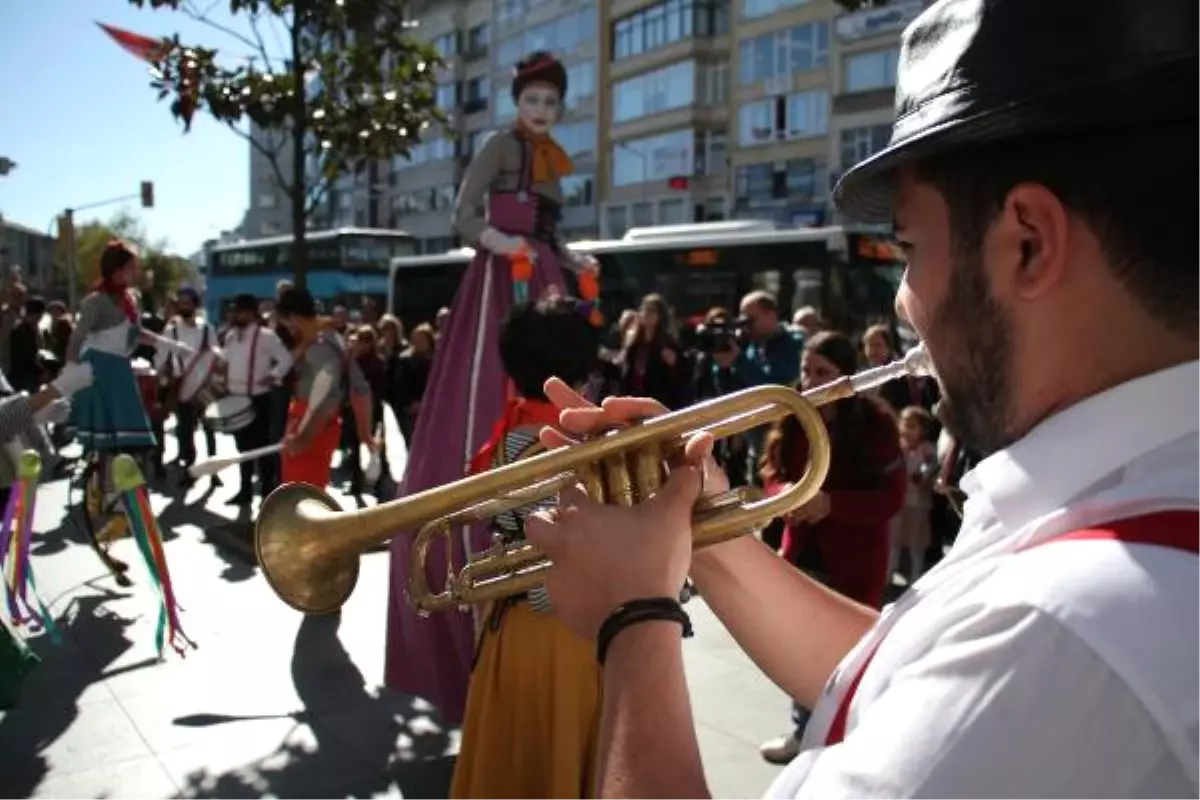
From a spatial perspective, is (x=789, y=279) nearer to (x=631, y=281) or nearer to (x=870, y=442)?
(x=631, y=281)

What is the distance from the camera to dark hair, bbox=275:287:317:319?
23.0 feet

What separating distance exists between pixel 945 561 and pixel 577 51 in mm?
46070

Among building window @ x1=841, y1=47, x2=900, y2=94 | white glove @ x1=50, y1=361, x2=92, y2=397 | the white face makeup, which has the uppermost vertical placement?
building window @ x1=841, y1=47, x2=900, y2=94

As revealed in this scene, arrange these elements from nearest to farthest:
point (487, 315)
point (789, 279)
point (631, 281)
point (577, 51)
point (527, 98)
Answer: point (487, 315) < point (527, 98) < point (789, 279) < point (631, 281) < point (577, 51)

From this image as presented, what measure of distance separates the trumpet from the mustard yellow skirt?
645 millimetres

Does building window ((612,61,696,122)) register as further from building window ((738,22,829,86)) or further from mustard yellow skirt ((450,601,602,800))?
mustard yellow skirt ((450,601,602,800))

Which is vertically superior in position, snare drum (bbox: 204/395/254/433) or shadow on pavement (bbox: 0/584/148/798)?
snare drum (bbox: 204/395/254/433)

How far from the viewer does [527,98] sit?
467 centimetres

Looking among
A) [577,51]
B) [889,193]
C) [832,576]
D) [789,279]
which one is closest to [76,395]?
[832,576]

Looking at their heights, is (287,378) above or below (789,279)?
below

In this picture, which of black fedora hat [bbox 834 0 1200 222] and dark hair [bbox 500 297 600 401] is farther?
dark hair [bbox 500 297 600 401]

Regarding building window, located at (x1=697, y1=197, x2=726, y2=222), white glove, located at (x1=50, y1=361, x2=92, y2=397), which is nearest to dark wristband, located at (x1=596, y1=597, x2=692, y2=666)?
white glove, located at (x1=50, y1=361, x2=92, y2=397)

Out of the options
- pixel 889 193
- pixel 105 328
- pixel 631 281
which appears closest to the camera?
pixel 889 193

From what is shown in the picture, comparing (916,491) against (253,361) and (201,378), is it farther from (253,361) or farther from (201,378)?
(201,378)
